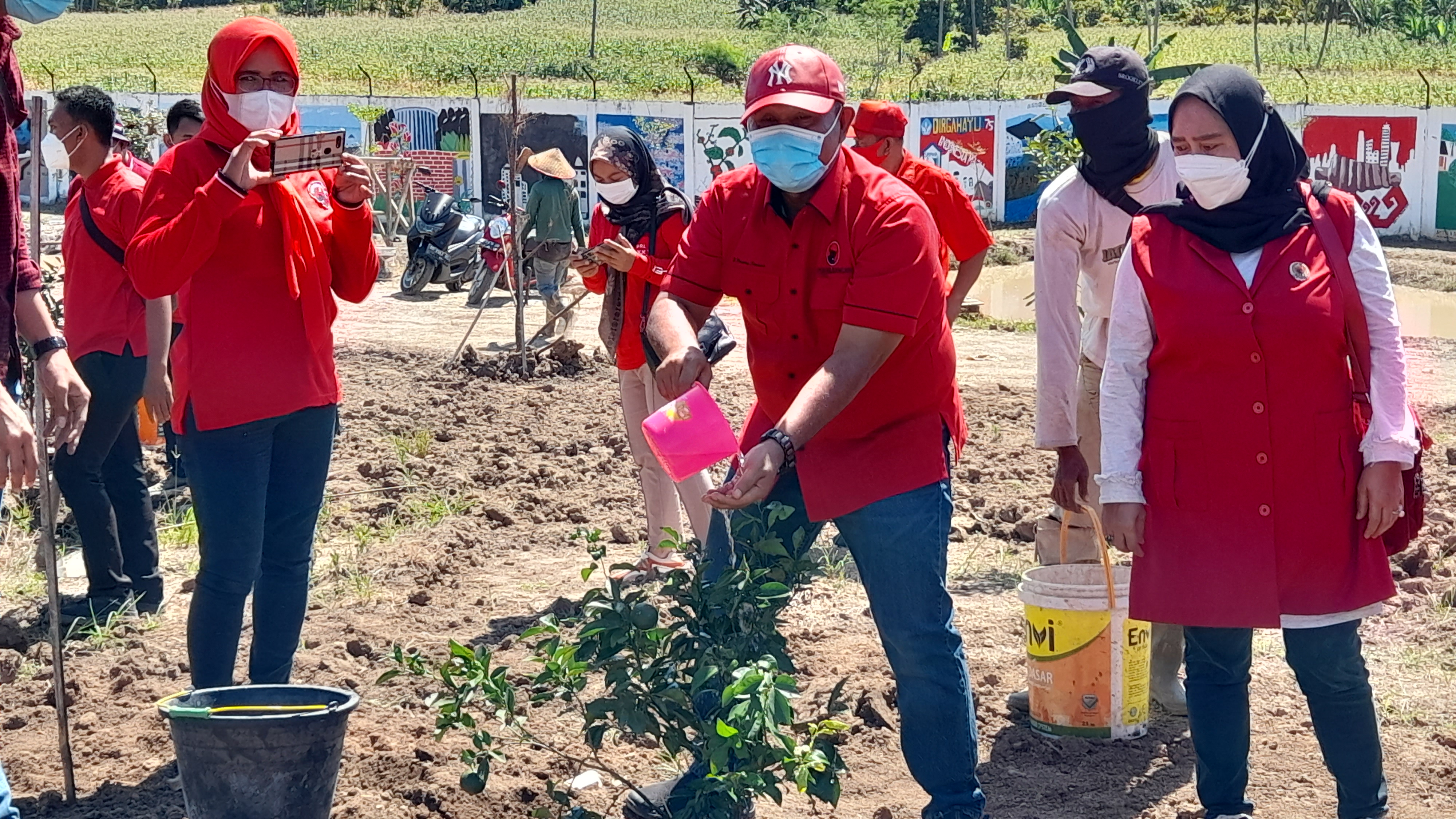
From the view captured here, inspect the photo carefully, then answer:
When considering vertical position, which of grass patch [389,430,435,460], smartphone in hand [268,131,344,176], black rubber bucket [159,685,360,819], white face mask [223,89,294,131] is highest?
white face mask [223,89,294,131]

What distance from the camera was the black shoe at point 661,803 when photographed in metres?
3.59

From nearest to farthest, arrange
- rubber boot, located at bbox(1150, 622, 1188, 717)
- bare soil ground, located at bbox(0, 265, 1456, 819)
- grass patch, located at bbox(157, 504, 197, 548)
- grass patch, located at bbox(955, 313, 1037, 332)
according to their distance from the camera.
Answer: bare soil ground, located at bbox(0, 265, 1456, 819) → rubber boot, located at bbox(1150, 622, 1188, 717) → grass patch, located at bbox(157, 504, 197, 548) → grass patch, located at bbox(955, 313, 1037, 332)

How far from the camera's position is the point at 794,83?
349 cm

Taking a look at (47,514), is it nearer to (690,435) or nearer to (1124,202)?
(690,435)

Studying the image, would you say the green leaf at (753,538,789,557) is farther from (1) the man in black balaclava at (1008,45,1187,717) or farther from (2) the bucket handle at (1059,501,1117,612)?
(1) the man in black balaclava at (1008,45,1187,717)

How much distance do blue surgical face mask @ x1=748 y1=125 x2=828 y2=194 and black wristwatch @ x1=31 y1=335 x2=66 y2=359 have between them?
1537mm

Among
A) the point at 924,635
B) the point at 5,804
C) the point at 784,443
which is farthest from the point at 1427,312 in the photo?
the point at 5,804

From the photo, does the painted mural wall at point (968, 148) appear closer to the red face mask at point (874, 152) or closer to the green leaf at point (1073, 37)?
the green leaf at point (1073, 37)

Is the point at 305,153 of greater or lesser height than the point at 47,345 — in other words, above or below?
above

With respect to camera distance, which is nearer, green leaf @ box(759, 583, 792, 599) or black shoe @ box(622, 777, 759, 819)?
green leaf @ box(759, 583, 792, 599)

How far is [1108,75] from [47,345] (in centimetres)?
291

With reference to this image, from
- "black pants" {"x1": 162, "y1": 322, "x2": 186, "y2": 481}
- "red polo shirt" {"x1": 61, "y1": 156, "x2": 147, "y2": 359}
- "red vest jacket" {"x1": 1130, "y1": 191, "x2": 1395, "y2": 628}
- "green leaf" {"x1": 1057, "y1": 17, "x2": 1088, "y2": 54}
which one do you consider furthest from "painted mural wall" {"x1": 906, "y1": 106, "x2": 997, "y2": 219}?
"red vest jacket" {"x1": 1130, "y1": 191, "x2": 1395, "y2": 628}

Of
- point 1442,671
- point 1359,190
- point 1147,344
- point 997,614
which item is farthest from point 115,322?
point 1359,190

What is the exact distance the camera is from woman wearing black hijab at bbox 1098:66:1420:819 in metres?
3.38
